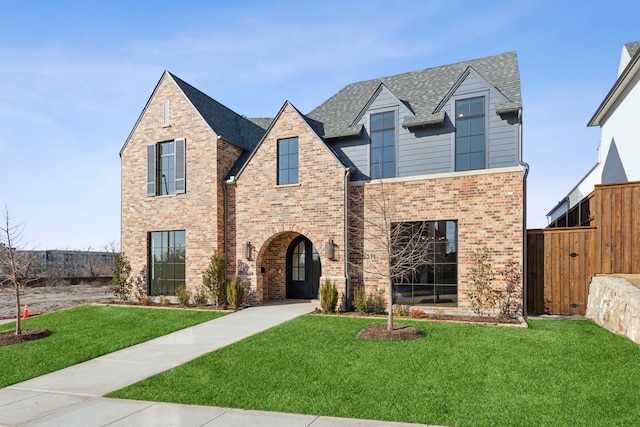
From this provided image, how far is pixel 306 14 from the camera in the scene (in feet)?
27.7

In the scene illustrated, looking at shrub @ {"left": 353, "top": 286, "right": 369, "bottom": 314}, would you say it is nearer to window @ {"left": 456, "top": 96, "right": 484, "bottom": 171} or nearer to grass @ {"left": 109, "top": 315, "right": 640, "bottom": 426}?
grass @ {"left": 109, "top": 315, "right": 640, "bottom": 426}

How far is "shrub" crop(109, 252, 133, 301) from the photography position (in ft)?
50.9

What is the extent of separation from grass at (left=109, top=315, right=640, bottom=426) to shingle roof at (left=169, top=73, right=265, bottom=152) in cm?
954

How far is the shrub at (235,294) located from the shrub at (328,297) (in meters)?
3.10

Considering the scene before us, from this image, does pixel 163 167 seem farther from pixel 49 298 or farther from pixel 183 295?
pixel 49 298

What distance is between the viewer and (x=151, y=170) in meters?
15.7

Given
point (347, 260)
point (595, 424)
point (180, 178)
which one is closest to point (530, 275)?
point (347, 260)

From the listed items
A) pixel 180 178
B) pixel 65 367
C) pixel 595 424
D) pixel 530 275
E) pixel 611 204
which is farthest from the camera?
pixel 180 178

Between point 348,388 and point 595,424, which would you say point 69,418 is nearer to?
point 348,388

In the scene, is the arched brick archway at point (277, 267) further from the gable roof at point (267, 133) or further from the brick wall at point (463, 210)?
the brick wall at point (463, 210)

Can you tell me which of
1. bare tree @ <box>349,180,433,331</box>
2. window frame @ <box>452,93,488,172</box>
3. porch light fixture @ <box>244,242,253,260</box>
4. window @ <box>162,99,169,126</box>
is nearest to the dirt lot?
porch light fixture @ <box>244,242,253,260</box>

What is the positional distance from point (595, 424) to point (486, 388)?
4.50 ft

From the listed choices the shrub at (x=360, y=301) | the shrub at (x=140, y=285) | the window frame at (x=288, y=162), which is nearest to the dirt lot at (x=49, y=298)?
the shrub at (x=140, y=285)

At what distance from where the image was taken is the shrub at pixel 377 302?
474 inches
